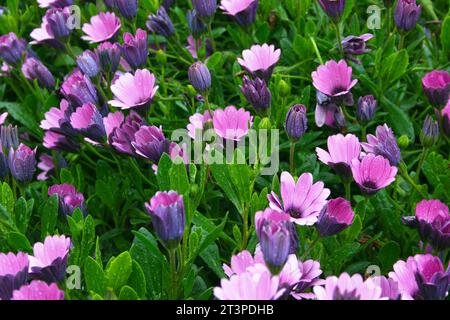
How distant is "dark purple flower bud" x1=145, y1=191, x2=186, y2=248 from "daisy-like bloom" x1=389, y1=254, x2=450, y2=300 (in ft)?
1.04

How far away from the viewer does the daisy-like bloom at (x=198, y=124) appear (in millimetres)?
1456

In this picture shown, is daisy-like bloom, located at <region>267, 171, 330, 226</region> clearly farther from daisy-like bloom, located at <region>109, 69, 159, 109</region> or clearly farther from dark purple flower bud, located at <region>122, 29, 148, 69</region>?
dark purple flower bud, located at <region>122, 29, 148, 69</region>

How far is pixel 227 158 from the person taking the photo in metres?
1.42

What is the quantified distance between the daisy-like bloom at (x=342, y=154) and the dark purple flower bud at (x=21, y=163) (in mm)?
539

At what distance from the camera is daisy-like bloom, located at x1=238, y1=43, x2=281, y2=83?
1.61 m

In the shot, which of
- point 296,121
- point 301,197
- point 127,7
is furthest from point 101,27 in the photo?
point 301,197

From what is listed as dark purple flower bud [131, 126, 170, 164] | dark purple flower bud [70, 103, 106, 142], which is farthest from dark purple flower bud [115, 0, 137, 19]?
dark purple flower bud [131, 126, 170, 164]

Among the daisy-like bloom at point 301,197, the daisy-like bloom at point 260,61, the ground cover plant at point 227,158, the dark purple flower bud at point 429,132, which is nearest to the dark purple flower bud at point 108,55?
the ground cover plant at point 227,158

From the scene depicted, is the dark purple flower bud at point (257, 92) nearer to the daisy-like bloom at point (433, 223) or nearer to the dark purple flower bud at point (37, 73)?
the daisy-like bloom at point (433, 223)

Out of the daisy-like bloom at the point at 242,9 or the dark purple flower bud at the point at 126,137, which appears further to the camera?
the daisy-like bloom at the point at 242,9

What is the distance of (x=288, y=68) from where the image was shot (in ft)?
5.82

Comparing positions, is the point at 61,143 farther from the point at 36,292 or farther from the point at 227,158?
the point at 36,292

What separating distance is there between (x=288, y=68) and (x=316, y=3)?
1.04ft
